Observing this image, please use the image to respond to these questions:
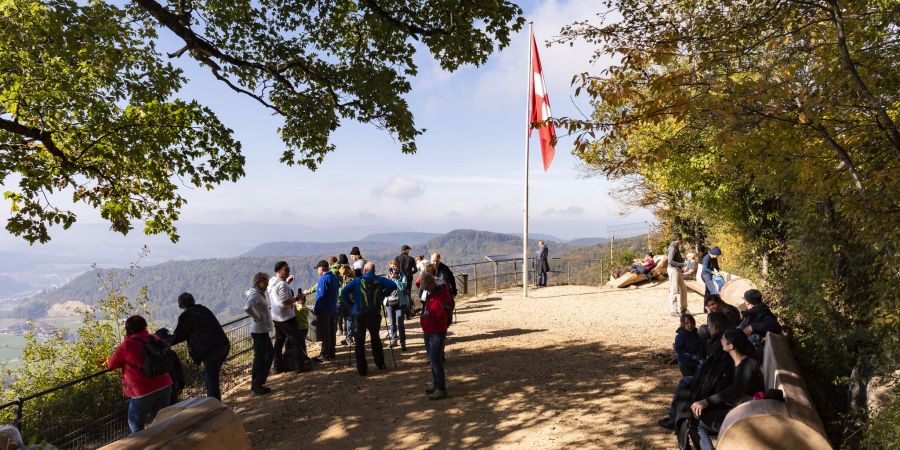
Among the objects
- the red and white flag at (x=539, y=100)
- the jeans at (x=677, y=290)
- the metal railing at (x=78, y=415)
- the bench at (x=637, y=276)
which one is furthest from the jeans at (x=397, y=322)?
the bench at (x=637, y=276)

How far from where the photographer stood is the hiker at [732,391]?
14.0 ft

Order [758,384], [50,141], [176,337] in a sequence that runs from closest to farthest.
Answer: [758,384] < [176,337] < [50,141]

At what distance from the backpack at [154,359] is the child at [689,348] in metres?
5.66

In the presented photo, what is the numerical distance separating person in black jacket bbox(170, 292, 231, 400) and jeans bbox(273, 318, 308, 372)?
1.51 metres

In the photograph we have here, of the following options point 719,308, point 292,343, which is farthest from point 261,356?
point 719,308

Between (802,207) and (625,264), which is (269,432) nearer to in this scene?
(802,207)

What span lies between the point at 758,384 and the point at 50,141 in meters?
10.2

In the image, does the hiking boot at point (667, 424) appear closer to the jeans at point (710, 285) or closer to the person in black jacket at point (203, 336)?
the person in black jacket at point (203, 336)

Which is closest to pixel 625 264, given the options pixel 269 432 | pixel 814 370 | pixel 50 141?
pixel 814 370

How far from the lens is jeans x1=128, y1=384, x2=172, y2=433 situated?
524 centimetres

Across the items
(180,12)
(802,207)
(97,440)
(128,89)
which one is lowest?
(97,440)

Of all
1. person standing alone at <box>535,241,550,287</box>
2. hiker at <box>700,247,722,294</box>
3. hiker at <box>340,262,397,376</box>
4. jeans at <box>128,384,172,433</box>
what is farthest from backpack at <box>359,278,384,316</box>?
person standing alone at <box>535,241,550,287</box>

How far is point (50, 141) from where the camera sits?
8180 mm

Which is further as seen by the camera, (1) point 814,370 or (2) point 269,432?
(1) point 814,370
